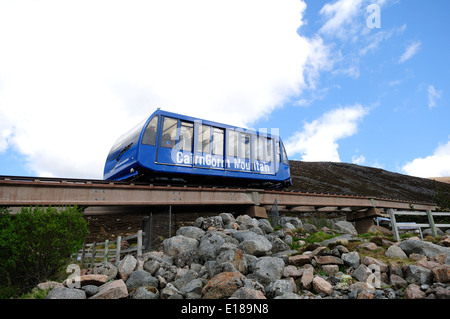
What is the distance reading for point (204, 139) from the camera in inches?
558

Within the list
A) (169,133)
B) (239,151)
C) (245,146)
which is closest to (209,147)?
(239,151)

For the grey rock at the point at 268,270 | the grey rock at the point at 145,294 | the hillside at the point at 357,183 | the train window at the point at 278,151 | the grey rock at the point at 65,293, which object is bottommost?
the grey rock at the point at 145,294

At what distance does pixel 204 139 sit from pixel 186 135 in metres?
0.99

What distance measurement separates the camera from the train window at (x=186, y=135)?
13.4 meters

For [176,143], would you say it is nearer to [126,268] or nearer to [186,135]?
[186,135]

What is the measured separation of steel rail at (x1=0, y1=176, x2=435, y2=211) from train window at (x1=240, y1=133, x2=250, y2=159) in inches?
74.5

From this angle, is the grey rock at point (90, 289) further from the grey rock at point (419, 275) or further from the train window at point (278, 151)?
the train window at point (278, 151)

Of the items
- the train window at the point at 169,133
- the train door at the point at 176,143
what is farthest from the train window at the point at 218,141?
the train window at the point at 169,133

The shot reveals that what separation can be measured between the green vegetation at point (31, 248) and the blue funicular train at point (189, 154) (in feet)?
14.3

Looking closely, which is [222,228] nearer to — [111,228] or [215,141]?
[215,141]

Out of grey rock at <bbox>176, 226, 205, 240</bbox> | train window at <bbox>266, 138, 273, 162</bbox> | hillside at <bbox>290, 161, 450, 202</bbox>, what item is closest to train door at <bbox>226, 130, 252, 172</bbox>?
train window at <bbox>266, 138, 273, 162</bbox>

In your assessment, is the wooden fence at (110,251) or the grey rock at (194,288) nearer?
the grey rock at (194,288)

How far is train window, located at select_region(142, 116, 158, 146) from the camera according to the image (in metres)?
12.4
